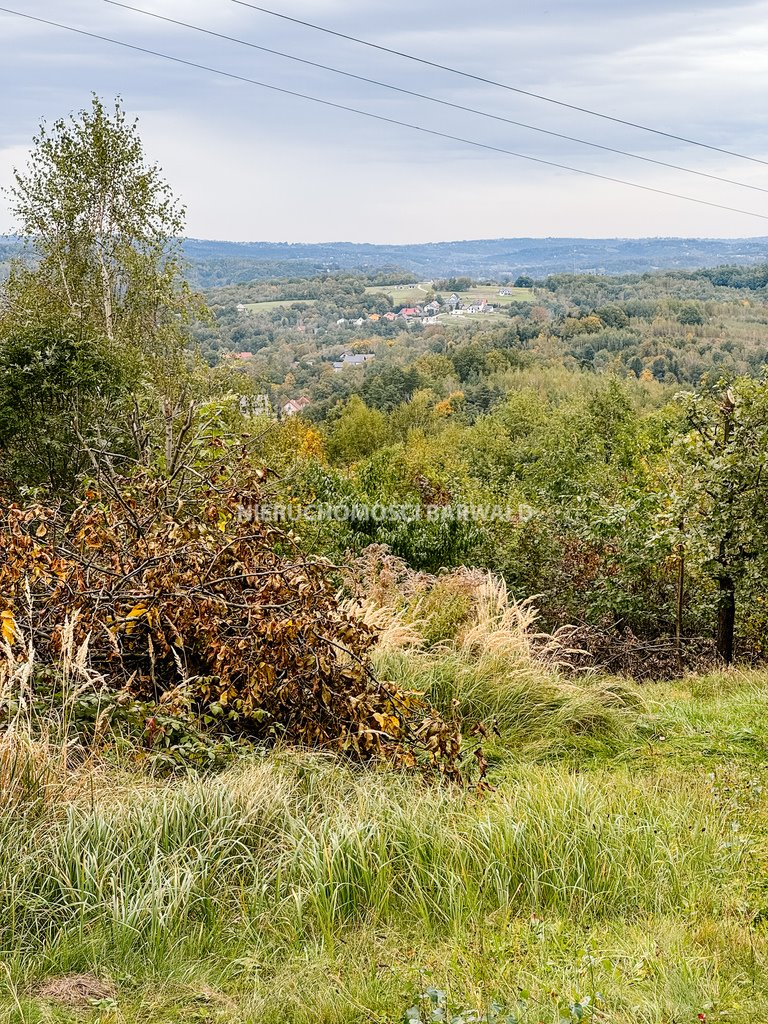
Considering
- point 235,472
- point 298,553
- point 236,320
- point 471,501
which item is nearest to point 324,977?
point 298,553

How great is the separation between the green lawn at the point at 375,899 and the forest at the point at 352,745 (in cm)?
1

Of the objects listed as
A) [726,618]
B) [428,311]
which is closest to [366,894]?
[726,618]

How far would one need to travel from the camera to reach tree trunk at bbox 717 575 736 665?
841 cm

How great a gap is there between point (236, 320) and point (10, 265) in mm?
49696

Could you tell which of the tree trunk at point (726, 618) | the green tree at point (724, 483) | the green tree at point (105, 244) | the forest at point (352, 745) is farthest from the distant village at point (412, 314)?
the green tree at point (724, 483)

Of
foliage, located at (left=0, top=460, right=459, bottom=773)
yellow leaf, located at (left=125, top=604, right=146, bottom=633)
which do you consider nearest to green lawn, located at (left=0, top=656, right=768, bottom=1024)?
foliage, located at (left=0, top=460, right=459, bottom=773)

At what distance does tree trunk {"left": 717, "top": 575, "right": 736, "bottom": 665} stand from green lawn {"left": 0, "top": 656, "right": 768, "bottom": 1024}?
478cm

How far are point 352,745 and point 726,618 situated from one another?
18.1 feet

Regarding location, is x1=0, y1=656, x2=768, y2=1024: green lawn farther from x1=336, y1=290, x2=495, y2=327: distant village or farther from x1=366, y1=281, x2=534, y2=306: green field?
x1=366, y1=281, x2=534, y2=306: green field

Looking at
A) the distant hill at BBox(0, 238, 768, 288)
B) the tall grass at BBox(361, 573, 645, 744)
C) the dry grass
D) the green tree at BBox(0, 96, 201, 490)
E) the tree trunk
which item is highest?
the distant hill at BBox(0, 238, 768, 288)

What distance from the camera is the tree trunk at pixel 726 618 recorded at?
841cm

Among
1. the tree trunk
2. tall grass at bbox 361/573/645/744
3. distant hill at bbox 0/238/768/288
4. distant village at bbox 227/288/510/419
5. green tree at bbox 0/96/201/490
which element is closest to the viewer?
tall grass at bbox 361/573/645/744

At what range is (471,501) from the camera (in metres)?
12.3

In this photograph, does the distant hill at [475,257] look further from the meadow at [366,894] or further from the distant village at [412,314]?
the meadow at [366,894]
